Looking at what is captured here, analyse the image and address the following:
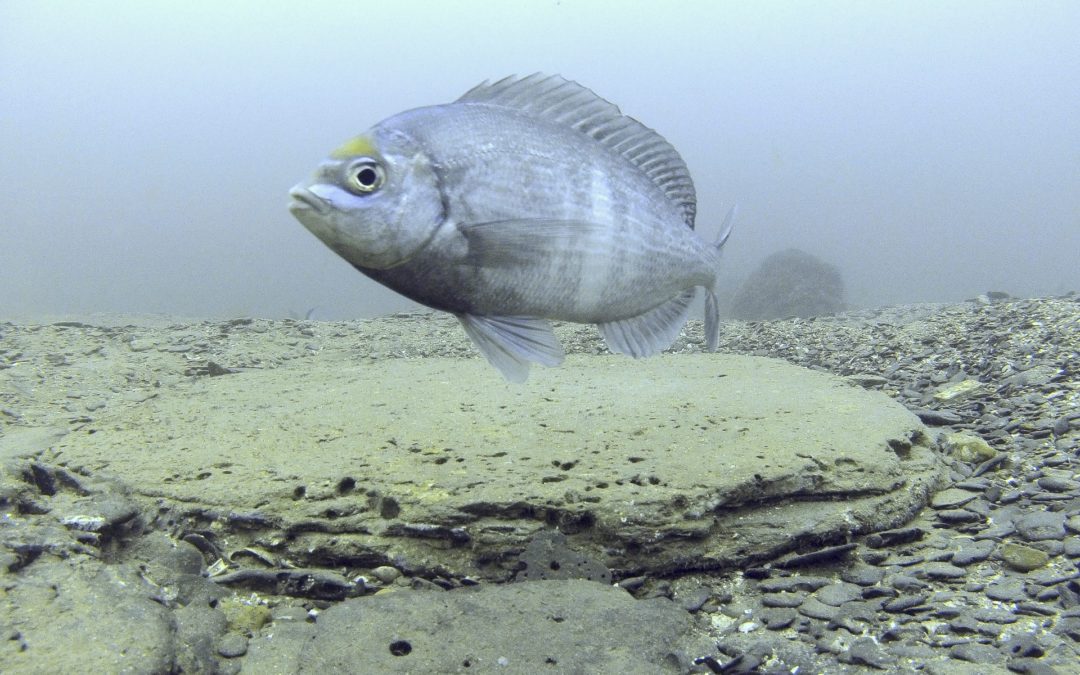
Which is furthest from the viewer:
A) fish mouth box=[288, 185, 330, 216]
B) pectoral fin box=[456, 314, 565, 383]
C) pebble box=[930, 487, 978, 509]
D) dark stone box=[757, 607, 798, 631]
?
pebble box=[930, 487, 978, 509]

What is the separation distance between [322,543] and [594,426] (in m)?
1.45

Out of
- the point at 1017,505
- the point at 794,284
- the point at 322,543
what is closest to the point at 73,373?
the point at 322,543

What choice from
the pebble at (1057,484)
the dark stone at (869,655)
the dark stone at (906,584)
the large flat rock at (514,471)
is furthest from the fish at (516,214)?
the pebble at (1057,484)

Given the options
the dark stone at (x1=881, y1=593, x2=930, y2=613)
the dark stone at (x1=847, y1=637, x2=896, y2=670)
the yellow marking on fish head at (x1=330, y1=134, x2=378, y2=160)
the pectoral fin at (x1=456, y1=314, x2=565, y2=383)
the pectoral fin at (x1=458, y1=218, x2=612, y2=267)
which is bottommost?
the dark stone at (x1=847, y1=637, x2=896, y2=670)

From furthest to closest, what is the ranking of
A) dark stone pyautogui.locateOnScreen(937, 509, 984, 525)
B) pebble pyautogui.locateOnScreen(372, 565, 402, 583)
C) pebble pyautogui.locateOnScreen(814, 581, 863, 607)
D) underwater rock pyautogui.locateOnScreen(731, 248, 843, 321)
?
underwater rock pyautogui.locateOnScreen(731, 248, 843, 321) → dark stone pyautogui.locateOnScreen(937, 509, 984, 525) → pebble pyautogui.locateOnScreen(372, 565, 402, 583) → pebble pyautogui.locateOnScreen(814, 581, 863, 607)

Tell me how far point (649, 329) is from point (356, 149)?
3.82ft

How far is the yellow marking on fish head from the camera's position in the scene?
1.74 meters

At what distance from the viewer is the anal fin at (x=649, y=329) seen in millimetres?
2301

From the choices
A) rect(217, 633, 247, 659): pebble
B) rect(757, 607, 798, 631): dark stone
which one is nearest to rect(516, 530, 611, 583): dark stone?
rect(757, 607, 798, 631): dark stone

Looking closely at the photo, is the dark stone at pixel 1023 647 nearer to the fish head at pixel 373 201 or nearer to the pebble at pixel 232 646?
the fish head at pixel 373 201

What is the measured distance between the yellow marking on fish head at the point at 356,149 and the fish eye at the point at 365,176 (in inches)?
1.0

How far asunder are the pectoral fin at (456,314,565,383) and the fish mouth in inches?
19.9

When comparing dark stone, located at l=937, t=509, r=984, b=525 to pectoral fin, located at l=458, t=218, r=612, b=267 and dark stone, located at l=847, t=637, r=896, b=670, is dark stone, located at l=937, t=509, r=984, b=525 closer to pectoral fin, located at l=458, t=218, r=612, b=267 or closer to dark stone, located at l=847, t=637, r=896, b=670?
A: dark stone, located at l=847, t=637, r=896, b=670

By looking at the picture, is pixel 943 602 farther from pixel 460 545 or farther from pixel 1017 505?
pixel 460 545
